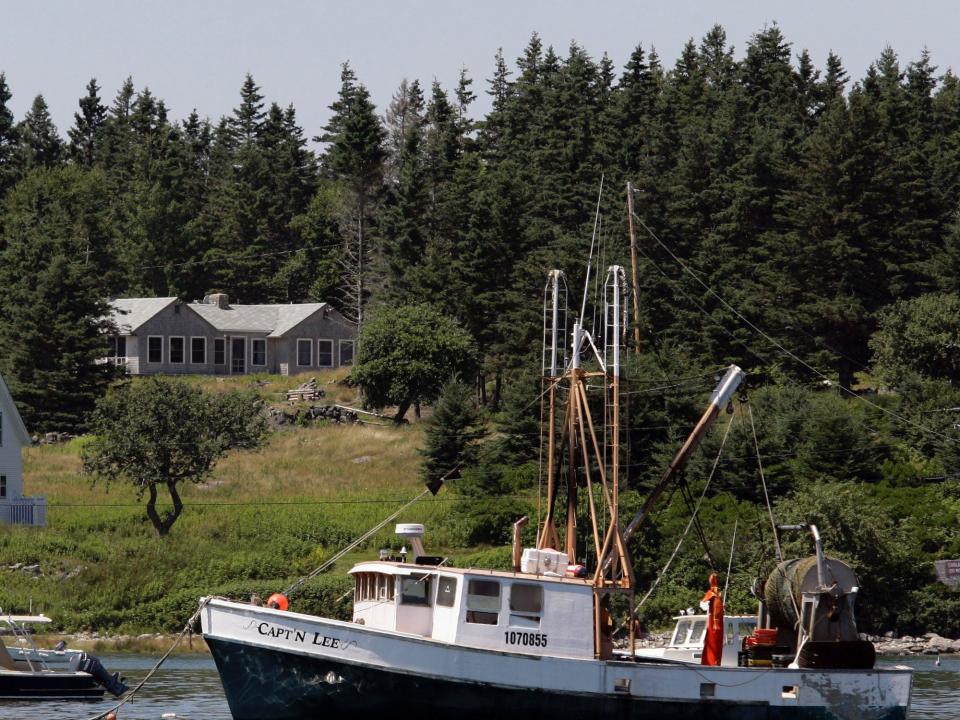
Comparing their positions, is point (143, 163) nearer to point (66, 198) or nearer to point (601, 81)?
point (66, 198)

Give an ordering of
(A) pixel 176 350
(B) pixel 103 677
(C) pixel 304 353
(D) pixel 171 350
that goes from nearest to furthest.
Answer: (B) pixel 103 677 < (D) pixel 171 350 < (A) pixel 176 350 < (C) pixel 304 353

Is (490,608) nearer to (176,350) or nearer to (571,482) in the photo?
(571,482)

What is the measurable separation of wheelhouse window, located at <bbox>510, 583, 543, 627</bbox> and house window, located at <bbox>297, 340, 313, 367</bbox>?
80.1m

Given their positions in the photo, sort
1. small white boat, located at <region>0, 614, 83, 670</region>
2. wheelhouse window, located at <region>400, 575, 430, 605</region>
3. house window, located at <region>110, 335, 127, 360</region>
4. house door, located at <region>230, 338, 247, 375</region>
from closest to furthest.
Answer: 1. wheelhouse window, located at <region>400, 575, 430, 605</region>
2. small white boat, located at <region>0, 614, 83, 670</region>
3. house window, located at <region>110, 335, 127, 360</region>
4. house door, located at <region>230, 338, 247, 375</region>

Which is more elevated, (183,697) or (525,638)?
(525,638)

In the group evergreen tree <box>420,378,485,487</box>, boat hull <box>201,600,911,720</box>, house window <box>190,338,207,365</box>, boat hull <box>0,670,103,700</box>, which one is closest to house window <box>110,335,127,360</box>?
house window <box>190,338,207,365</box>

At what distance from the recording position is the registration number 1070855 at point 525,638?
35.4m

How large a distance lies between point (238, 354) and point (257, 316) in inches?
150

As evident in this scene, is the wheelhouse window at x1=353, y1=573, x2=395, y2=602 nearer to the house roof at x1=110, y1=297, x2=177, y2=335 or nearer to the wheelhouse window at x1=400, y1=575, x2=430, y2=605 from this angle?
the wheelhouse window at x1=400, y1=575, x2=430, y2=605

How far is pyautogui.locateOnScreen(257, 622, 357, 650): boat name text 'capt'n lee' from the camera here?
3484cm

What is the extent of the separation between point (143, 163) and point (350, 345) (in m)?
36.7

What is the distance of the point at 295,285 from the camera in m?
133

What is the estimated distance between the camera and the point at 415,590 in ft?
118

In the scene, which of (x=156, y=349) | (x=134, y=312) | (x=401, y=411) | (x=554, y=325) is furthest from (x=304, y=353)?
(x=554, y=325)
